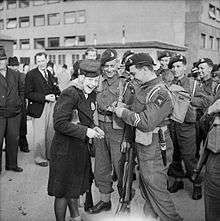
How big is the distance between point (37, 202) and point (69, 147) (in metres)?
1.50

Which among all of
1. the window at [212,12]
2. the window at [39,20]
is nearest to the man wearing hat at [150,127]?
the window at [212,12]

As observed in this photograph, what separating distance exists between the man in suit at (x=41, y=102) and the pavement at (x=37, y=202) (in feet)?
1.88

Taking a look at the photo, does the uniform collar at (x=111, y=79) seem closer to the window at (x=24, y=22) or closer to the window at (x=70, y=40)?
the window at (x=70, y=40)

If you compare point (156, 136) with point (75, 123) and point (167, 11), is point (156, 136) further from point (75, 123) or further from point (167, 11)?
point (167, 11)

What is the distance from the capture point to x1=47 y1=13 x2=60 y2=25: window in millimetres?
36812

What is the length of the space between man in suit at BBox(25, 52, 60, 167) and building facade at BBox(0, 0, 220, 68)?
1898cm

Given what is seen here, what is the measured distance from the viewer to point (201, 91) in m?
4.52

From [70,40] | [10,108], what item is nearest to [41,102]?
[10,108]

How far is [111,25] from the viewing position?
32.1 meters

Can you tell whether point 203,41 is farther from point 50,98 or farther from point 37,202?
point 37,202

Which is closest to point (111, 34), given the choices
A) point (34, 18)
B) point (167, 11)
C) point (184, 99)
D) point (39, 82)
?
point (167, 11)

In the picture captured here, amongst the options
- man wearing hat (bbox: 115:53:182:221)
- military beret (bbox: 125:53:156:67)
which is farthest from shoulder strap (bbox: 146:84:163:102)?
military beret (bbox: 125:53:156:67)

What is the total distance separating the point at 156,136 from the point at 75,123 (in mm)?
764

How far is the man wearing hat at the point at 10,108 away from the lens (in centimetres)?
505
